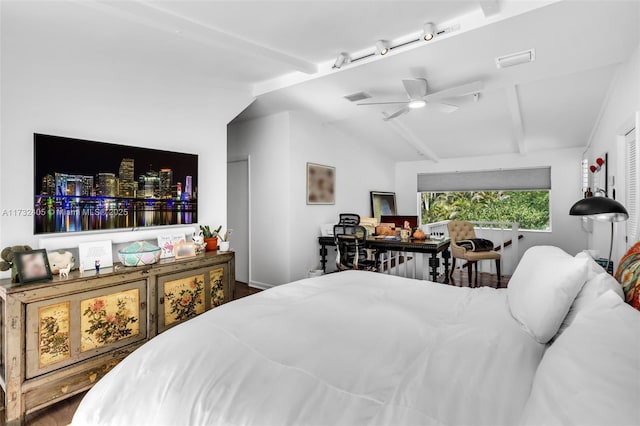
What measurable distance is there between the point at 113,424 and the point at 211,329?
1.38 feet

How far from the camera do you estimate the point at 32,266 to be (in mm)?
2084

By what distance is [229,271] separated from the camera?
130 inches

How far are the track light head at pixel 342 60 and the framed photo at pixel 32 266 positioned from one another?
2932 millimetres

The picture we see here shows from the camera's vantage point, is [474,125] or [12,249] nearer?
[12,249]

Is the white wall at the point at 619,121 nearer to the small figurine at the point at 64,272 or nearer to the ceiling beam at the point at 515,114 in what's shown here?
the ceiling beam at the point at 515,114

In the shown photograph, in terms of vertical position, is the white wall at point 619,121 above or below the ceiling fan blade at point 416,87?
below

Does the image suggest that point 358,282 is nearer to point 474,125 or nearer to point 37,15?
point 37,15

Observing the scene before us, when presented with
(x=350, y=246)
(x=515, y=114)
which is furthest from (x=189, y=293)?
(x=515, y=114)

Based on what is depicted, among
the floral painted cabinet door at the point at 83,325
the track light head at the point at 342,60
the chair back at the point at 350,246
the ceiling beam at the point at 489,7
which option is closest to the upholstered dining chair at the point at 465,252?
the chair back at the point at 350,246

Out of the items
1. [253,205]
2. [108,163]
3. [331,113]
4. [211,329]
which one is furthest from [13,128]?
[331,113]

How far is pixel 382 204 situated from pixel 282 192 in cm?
313

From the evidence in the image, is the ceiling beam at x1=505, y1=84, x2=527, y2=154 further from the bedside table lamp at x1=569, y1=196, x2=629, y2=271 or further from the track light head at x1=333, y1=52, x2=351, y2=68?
the bedside table lamp at x1=569, y1=196, x2=629, y2=271

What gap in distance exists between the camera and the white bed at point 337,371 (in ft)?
2.76

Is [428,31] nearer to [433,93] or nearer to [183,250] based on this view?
[433,93]
